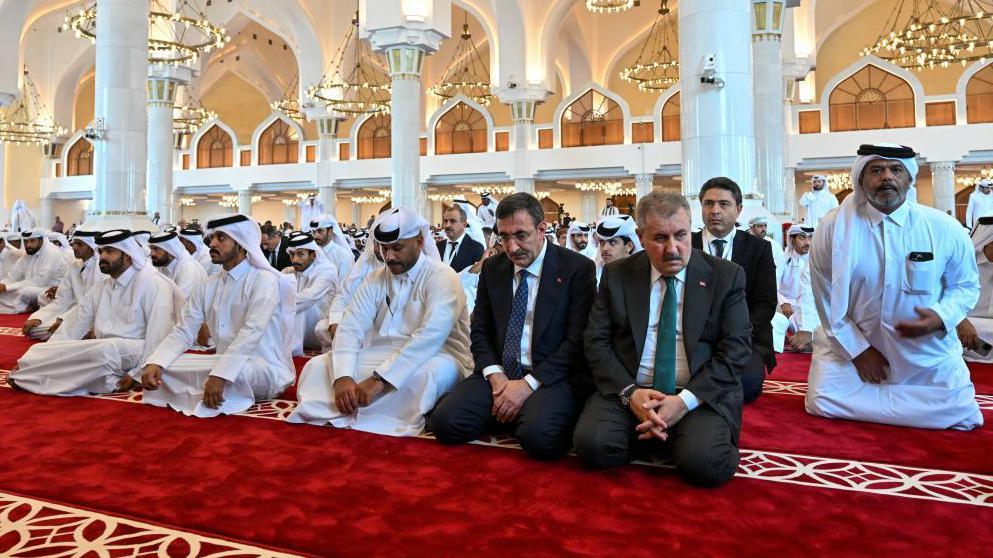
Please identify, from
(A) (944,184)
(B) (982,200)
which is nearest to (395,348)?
(B) (982,200)

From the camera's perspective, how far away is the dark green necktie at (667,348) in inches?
87.4

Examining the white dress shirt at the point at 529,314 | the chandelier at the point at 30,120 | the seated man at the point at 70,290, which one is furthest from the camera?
the chandelier at the point at 30,120

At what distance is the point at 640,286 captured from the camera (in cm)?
229

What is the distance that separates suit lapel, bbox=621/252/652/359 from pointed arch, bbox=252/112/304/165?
54.0 feet

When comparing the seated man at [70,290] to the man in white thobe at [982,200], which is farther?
the man in white thobe at [982,200]

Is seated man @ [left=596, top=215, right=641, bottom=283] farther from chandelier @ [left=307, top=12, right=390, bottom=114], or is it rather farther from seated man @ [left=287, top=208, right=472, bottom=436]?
chandelier @ [left=307, top=12, right=390, bottom=114]

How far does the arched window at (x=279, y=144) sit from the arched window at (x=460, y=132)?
11.9ft

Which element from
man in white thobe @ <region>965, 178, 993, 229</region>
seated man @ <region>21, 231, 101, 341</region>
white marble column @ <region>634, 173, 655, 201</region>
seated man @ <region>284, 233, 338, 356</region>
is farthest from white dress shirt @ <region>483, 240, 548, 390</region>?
white marble column @ <region>634, 173, 655, 201</region>

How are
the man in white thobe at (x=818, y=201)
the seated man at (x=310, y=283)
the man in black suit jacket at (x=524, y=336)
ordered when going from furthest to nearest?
the man in white thobe at (x=818, y=201) < the seated man at (x=310, y=283) < the man in black suit jacket at (x=524, y=336)

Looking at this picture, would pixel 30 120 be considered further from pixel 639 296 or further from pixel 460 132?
pixel 639 296

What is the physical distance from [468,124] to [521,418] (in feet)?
48.4

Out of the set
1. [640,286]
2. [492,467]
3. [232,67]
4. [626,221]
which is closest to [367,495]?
[492,467]

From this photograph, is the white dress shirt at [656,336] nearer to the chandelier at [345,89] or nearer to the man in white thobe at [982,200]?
the man in white thobe at [982,200]

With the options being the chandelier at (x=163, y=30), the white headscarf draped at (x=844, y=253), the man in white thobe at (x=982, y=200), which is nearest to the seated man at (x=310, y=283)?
the white headscarf draped at (x=844, y=253)
